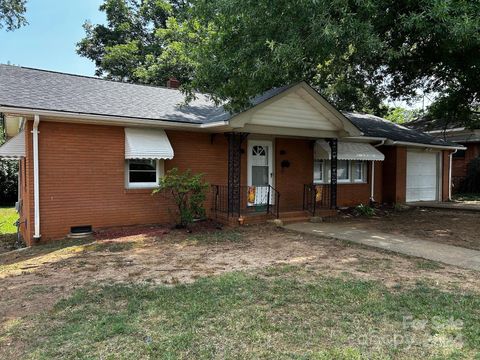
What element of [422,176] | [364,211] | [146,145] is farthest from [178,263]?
[422,176]

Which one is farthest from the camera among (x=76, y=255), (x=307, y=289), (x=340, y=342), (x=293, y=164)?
(x=293, y=164)

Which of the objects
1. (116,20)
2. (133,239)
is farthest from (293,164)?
(116,20)

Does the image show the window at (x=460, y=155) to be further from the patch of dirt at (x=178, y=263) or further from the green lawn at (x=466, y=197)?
the patch of dirt at (x=178, y=263)

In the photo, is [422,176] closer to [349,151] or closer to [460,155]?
[349,151]

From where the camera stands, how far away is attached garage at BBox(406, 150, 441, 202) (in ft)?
53.8

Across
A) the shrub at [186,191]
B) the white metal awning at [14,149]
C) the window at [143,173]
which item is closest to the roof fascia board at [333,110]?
the shrub at [186,191]

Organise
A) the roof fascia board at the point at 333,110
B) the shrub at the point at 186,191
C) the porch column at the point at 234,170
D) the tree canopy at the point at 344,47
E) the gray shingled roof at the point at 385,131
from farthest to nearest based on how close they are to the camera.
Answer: the gray shingled roof at the point at 385,131 → the roof fascia board at the point at 333,110 → the porch column at the point at 234,170 → the shrub at the point at 186,191 → the tree canopy at the point at 344,47

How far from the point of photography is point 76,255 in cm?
696

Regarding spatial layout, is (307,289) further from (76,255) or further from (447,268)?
(76,255)

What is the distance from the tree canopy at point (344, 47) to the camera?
6863 mm

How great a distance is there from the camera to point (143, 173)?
32.8 ft

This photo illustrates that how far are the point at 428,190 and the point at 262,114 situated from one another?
1158 cm

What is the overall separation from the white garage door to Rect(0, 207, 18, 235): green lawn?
54.5 ft

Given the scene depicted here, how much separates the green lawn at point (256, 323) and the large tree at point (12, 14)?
703 inches
